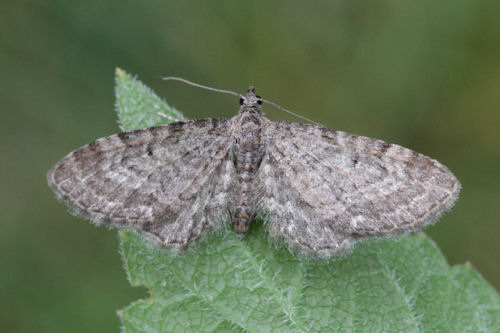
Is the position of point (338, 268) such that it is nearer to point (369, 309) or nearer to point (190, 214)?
point (369, 309)

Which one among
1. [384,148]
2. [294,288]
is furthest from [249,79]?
[294,288]

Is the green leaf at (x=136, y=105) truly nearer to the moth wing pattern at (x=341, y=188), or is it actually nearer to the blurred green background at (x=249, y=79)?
the moth wing pattern at (x=341, y=188)

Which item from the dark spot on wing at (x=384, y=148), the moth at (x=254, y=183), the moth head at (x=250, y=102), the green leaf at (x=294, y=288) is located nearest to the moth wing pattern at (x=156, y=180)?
the moth at (x=254, y=183)

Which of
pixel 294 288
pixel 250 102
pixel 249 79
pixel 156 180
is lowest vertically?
pixel 294 288

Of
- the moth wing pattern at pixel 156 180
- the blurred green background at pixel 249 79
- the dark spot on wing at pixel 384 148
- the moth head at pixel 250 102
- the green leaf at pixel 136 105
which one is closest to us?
the moth wing pattern at pixel 156 180

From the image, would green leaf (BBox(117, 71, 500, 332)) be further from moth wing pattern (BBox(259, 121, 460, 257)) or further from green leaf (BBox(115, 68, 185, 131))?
moth wing pattern (BBox(259, 121, 460, 257))

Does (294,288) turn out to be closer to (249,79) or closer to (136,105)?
(136,105)
